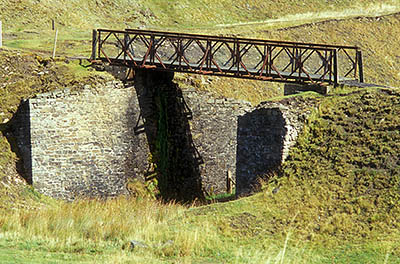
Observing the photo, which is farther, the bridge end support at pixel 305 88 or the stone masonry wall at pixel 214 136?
the stone masonry wall at pixel 214 136

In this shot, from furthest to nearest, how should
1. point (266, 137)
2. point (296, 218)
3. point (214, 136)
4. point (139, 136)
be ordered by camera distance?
1. point (214, 136)
2. point (139, 136)
3. point (266, 137)
4. point (296, 218)

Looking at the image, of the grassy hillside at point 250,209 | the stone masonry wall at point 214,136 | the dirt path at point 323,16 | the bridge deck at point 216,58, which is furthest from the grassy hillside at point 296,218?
the dirt path at point 323,16

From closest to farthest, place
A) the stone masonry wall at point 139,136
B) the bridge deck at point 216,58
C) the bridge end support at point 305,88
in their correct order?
the stone masonry wall at point 139,136 < the bridge end support at point 305,88 < the bridge deck at point 216,58

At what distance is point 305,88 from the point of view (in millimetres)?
26609

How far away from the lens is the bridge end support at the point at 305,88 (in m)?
25.7

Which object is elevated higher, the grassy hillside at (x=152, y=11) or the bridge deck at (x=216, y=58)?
the grassy hillside at (x=152, y=11)

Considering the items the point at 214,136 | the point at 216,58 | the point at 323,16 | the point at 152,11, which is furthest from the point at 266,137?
the point at 323,16

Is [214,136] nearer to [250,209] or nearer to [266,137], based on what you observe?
[266,137]

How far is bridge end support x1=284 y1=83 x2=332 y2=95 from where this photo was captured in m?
25.7

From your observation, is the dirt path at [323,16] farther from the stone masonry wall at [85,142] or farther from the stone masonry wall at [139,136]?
the stone masonry wall at [85,142]

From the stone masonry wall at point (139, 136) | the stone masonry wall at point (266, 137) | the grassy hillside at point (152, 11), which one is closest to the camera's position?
the stone masonry wall at point (266, 137)

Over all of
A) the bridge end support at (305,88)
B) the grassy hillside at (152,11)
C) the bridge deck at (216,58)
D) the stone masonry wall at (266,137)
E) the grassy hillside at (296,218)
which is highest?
the grassy hillside at (152,11)

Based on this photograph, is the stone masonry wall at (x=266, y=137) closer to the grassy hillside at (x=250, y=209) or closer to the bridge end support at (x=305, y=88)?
the grassy hillside at (x=250, y=209)

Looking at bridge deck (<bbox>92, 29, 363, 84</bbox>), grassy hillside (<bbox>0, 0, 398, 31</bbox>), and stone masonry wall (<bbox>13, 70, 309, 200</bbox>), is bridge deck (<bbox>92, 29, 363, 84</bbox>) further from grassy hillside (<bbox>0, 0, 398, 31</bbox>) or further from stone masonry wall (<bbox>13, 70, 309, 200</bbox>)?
grassy hillside (<bbox>0, 0, 398, 31</bbox>)
